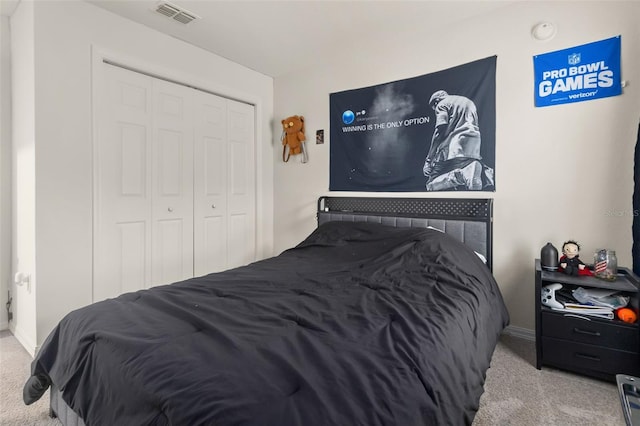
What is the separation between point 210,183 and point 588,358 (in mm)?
3177

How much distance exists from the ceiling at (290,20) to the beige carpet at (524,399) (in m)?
2.52

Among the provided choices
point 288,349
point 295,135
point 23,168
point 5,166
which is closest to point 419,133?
point 295,135

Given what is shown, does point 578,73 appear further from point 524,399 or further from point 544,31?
point 524,399

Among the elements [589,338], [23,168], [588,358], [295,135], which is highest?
[295,135]

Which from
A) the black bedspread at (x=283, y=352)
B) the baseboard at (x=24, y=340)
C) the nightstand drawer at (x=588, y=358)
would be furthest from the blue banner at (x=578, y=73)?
the baseboard at (x=24, y=340)

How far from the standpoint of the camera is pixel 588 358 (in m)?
1.88

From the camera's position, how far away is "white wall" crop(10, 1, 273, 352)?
7.38 ft

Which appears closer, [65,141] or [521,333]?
[65,141]

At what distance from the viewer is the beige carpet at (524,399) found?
1.56 meters

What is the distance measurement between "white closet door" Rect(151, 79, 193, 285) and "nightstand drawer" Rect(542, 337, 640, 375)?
2.88 m

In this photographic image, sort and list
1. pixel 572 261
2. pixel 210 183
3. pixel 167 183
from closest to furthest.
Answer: pixel 572 261 < pixel 167 183 < pixel 210 183

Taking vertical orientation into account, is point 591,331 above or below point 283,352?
below

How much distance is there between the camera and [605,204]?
2.14m

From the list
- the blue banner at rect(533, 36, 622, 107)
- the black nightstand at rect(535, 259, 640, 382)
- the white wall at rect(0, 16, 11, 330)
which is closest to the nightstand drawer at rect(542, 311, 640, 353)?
the black nightstand at rect(535, 259, 640, 382)
